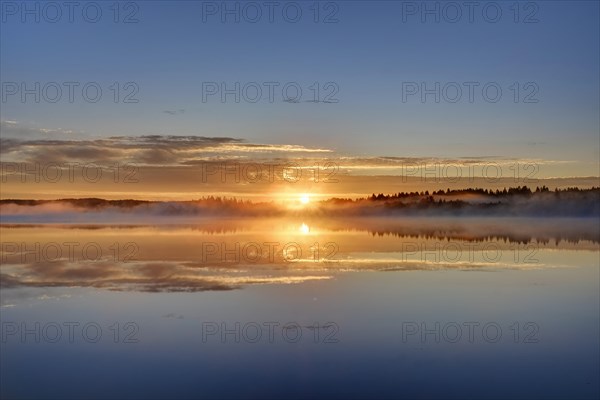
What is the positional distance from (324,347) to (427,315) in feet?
10.7

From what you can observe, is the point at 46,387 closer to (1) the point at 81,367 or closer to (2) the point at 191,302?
(1) the point at 81,367

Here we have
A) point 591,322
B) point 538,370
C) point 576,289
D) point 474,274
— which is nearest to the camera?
point 538,370

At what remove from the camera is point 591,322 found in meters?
12.9

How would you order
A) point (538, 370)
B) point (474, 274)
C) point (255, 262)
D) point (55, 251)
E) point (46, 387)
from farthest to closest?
point (55, 251) → point (255, 262) → point (474, 274) → point (538, 370) → point (46, 387)

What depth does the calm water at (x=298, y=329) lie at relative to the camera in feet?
30.3

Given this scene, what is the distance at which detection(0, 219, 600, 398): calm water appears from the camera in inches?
364

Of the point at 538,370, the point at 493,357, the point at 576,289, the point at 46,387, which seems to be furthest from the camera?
the point at 576,289

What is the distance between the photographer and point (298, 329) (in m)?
12.2

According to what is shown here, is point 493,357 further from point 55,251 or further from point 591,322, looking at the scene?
point 55,251

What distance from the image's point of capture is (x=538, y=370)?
386 inches

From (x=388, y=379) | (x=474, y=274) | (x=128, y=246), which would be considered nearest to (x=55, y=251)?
(x=128, y=246)

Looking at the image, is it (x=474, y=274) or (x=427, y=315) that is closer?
(x=427, y=315)

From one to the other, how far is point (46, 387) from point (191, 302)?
536 centimetres

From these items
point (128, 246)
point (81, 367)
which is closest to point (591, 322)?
point (81, 367)
